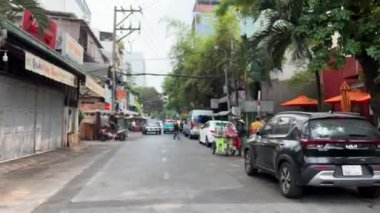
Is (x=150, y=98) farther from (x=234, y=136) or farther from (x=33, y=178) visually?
(x=33, y=178)

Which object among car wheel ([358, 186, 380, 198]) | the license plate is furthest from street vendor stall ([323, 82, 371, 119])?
the license plate

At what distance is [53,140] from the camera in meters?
24.9

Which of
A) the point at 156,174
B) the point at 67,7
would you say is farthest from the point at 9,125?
the point at 67,7

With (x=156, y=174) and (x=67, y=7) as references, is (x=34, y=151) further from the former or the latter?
(x=67, y=7)

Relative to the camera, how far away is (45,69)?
54.1 ft

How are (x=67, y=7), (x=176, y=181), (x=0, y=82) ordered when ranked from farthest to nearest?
(x=67, y=7)
(x=0, y=82)
(x=176, y=181)

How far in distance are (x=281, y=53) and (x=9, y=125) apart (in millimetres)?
9788

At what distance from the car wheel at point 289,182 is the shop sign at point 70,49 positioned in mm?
18397

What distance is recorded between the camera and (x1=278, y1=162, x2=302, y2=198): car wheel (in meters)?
9.88

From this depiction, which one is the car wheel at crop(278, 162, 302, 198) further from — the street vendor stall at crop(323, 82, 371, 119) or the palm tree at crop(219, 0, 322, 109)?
the street vendor stall at crop(323, 82, 371, 119)

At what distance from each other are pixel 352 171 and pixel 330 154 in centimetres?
51

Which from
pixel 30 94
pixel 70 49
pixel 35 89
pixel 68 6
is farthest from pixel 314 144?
pixel 68 6

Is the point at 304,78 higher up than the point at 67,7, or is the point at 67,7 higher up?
the point at 67,7

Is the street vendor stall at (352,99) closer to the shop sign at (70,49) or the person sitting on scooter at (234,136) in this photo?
the person sitting on scooter at (234,136)
